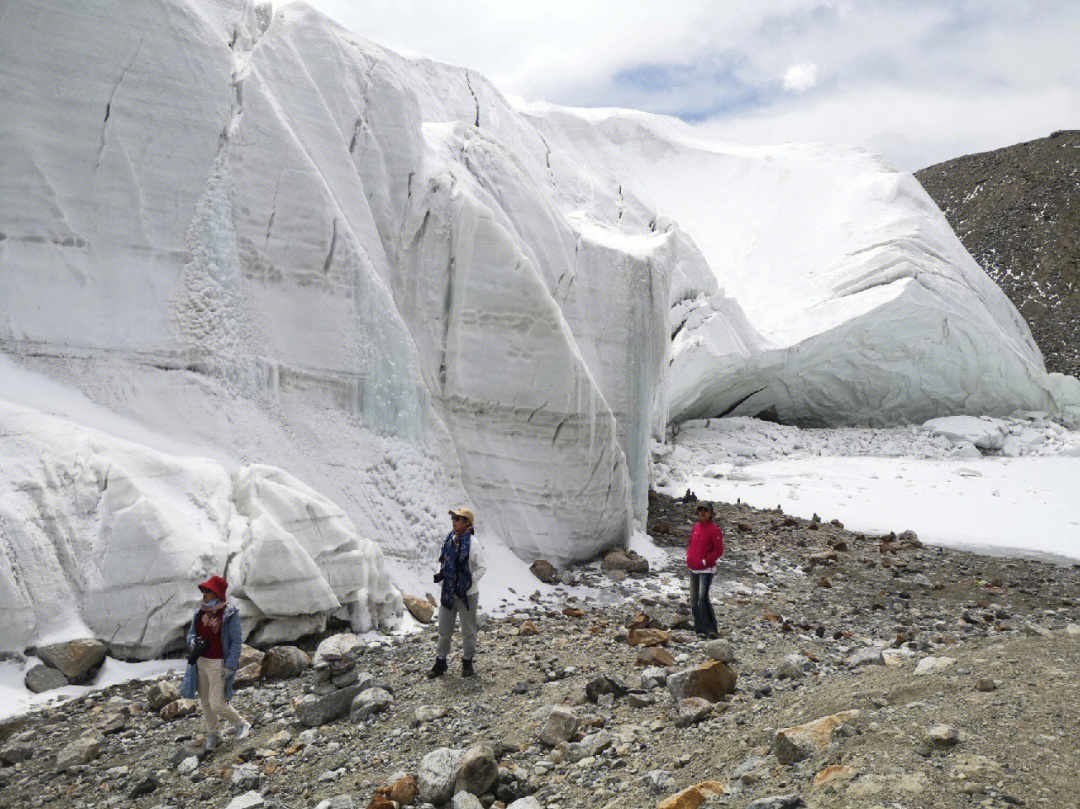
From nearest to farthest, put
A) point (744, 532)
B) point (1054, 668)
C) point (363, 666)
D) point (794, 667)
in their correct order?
point (1054, 668) < point (794, 667) < point (363, 666) < point (744, 532)

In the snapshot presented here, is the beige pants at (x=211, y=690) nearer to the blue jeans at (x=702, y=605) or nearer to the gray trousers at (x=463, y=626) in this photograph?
the gray trousers at (x=463, y=626)

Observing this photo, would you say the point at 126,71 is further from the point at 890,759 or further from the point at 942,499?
the point at 942,499

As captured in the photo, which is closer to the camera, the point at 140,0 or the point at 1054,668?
the point at 1054,668

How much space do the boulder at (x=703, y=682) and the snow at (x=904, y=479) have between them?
8381mm

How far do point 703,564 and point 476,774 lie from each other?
3.23m

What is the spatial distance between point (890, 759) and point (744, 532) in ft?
28.3

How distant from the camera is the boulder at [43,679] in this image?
15.5 ft

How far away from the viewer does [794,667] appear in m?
4.96

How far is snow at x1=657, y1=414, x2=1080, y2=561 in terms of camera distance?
1215cm

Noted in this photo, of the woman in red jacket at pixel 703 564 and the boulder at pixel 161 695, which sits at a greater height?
the woman in red jacket at pixel 703 564

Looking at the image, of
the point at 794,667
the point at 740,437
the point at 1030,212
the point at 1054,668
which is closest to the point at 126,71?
the point at 794,667

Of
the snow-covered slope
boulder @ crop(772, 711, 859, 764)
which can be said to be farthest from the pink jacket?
the snow-covered slope

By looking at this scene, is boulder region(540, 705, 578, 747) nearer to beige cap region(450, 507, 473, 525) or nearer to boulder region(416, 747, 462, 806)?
boulder region(416, 747, 462, 806)

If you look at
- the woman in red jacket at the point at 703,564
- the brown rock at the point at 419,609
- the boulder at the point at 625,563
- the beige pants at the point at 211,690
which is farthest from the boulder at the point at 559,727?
the boulder at the point at 625,563
